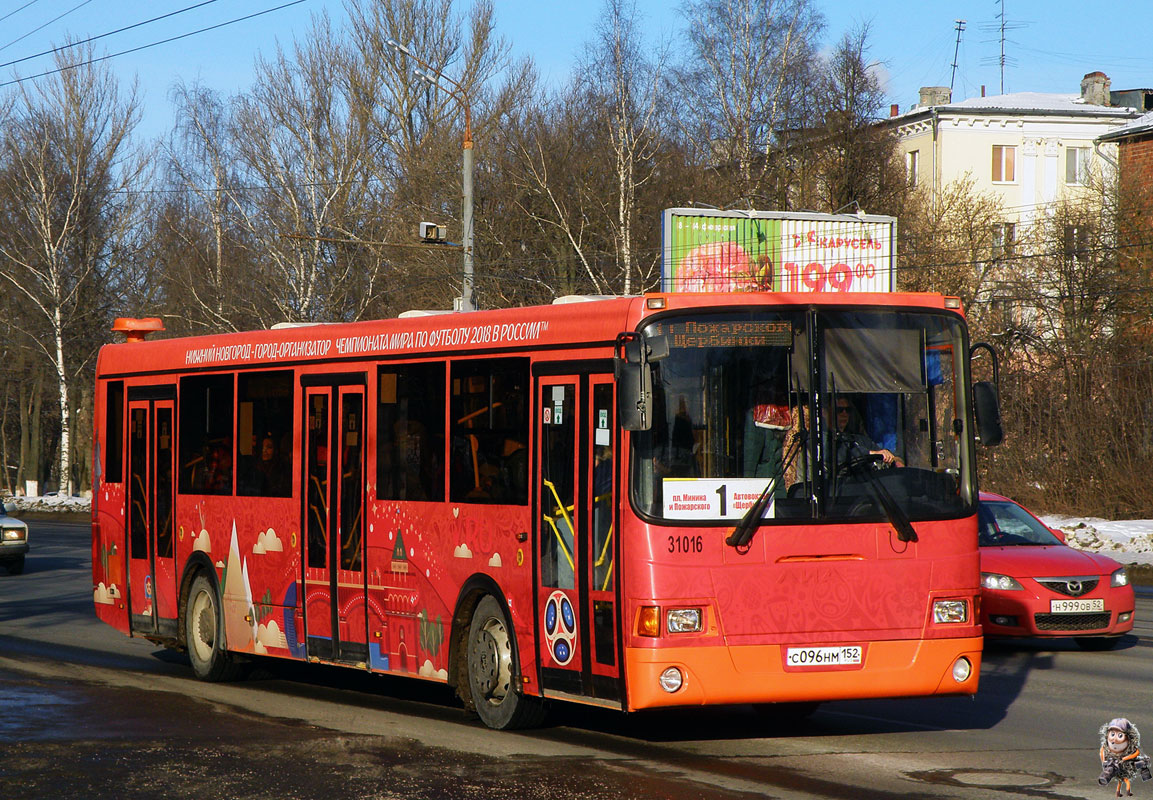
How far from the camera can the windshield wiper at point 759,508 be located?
8.70 m

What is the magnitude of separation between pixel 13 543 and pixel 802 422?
64.3 ft

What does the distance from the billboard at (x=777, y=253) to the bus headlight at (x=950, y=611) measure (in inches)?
1028

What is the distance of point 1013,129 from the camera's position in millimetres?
72438

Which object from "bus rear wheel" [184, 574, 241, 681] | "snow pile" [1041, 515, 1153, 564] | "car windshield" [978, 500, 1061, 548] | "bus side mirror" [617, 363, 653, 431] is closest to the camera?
"bus side mirror" [617, 363, 653, 431]

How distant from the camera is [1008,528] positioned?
15.8m

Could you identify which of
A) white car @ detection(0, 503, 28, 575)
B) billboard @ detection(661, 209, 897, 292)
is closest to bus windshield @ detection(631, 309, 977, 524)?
white car @ detection(0, 503, 28, 575)

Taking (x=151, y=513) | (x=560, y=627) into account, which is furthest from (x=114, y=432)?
(x=560, y=627)

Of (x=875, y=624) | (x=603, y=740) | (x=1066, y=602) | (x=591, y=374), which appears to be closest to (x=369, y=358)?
(x=591, y=374)

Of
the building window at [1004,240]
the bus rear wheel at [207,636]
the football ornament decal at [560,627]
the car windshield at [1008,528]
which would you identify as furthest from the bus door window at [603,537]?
the building window at [1004,240]

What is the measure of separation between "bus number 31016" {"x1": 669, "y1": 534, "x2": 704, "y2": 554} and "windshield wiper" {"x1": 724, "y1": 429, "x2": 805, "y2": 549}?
164mm

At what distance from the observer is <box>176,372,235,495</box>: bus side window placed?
13188mm

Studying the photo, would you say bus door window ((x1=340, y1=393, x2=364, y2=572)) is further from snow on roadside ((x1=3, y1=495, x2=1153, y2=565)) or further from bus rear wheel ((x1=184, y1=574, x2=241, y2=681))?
snow on roadside ((x1=3, y1=495, x2=1153, y2=565))

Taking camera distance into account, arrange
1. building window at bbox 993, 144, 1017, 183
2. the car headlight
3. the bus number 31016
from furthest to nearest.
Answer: building window at bbox 993, 144, 1017, 183
the car headlight
the bus number 31016

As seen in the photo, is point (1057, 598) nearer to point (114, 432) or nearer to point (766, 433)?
point (766, 433)
